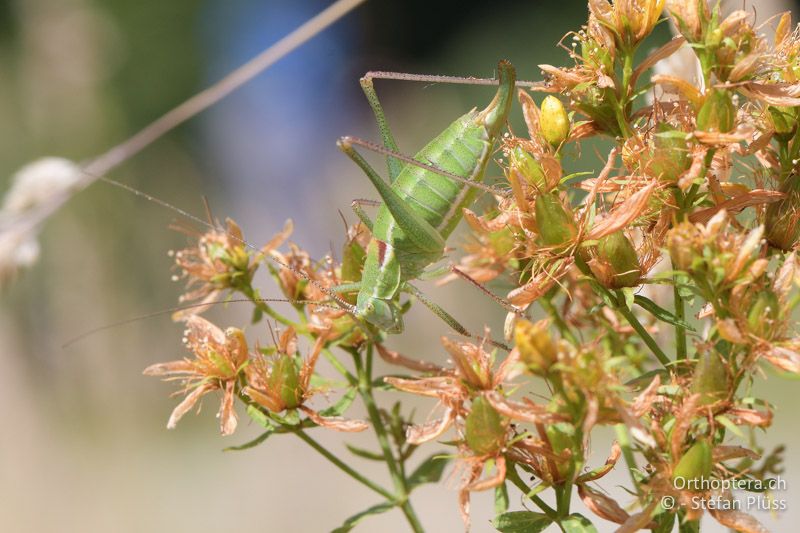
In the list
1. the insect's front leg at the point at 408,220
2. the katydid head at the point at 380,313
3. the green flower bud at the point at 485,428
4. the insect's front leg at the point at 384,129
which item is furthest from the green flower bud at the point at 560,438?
the insect's front leg at the point at 384,129

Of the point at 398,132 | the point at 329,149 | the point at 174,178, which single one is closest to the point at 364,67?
the point at 329,149

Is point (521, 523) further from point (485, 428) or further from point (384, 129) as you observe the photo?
point (384, 129)

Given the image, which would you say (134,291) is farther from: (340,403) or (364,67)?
(340,403)

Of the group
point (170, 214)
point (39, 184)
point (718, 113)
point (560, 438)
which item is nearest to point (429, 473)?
point (560, 438)

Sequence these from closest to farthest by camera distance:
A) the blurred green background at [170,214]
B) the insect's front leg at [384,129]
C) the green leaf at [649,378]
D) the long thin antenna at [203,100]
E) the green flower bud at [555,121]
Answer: the green leaf at [649,378], the green flower bud at [555,121], the long thin antenna at [203,100], the insect's front leg at [384,129], the blurred green background at [170,214]

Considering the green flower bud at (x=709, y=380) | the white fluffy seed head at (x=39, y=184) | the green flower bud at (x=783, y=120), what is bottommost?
the green flower bud at (x=709, y=380)

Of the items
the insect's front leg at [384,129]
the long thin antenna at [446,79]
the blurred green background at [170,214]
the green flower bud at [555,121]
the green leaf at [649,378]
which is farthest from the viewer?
the blurred green background at [170,214]

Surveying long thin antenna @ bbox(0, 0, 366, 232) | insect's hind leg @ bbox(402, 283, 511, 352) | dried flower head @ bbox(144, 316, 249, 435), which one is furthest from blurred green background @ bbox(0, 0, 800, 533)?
dried flower head @ bbox(144, 316, 249, 435)

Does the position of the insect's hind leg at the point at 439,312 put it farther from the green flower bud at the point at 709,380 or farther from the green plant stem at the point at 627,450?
the green flower bud at the point at 709,380
